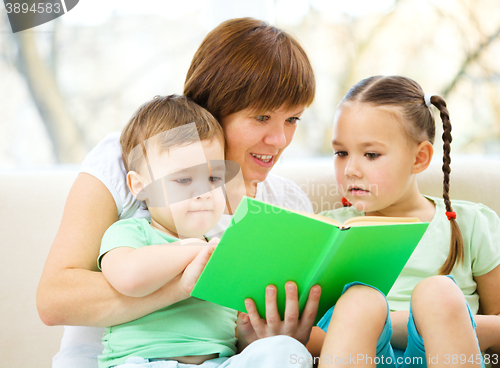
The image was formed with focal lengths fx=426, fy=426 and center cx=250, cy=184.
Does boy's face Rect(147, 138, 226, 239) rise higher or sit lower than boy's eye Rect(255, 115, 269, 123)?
lower

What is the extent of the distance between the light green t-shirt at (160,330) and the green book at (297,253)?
0.44ft

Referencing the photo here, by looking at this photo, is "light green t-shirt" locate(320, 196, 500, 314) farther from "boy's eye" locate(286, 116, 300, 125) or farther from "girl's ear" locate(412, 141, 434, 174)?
"boy's eye" locate(286, 116, 300, 125)

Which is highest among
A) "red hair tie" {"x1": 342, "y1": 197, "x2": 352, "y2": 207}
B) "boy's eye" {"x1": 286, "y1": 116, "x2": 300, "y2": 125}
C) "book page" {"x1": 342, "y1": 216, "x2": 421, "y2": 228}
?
"boy's eye" {"x1": 286, "y1": 116, "x2": 300, "y2": 125}

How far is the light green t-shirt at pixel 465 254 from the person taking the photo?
4.28ft

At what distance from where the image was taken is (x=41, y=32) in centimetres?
206

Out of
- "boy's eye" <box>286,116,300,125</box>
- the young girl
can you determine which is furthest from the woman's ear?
the young girl

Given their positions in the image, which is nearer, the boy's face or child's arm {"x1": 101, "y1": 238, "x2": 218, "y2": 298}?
child's arm {"x1": 101, "y1": 238, "x2": 218, "y2": 298}

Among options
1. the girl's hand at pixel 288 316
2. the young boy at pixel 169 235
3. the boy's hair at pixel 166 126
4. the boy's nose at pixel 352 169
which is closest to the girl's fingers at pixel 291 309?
the girl's hand at pixel 288 316

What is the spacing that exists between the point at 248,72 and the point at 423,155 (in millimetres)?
624

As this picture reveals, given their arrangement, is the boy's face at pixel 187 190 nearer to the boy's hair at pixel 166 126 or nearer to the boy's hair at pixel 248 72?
the boy's hair at pixel 166 126

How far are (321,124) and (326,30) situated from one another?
489 millimetres

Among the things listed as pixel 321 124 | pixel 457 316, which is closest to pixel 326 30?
pixel 321 124

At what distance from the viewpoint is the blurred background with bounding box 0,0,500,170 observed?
6.83 feet

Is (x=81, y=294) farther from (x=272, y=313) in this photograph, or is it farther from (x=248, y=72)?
(x=248, y=72)
